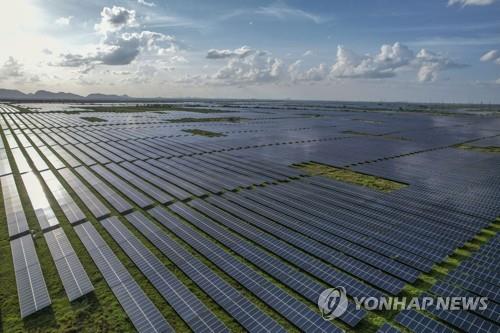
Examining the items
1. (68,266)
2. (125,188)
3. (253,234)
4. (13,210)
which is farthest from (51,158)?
(253,234)

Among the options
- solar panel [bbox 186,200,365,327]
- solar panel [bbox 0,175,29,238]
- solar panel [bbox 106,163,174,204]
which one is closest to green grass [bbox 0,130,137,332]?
solar panel [bbox 0,175,29,238]

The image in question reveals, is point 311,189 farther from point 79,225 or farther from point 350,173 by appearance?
point 79,225

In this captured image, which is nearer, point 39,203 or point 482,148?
point 39,203

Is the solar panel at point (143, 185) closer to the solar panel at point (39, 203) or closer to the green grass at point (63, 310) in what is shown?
the solar panel at point (39, 203)

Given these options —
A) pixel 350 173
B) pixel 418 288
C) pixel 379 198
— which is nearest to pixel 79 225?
pixel 418 288

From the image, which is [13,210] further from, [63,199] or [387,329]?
[387,329]

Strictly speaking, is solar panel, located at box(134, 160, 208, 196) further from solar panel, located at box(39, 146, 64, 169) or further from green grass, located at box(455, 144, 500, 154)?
green grass, located at box(455, 144, 500, 154)
